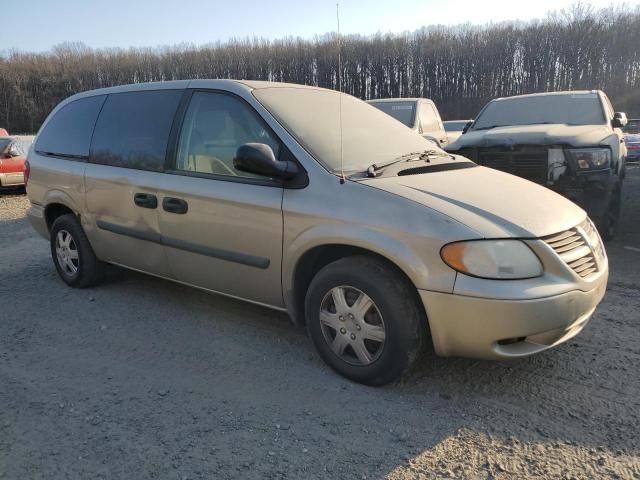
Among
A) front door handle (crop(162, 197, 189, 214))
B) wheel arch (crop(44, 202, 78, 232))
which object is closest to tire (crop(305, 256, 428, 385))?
front door handle (crop(162, 197, 189, 214))

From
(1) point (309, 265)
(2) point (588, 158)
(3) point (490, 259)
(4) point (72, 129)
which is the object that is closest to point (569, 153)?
(2) point (588, 158)

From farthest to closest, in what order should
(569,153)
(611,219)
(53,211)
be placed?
1. (611,219)
2. (569,153)
3. (53,211)

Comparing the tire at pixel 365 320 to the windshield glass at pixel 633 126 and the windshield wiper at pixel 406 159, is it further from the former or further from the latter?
the windshield glass at pixel 633 126

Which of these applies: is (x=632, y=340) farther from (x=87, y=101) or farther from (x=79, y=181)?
(x=87, y=101)

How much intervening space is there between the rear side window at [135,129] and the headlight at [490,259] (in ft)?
7.55

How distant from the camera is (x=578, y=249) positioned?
2.91 m

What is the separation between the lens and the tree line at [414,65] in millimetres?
34125

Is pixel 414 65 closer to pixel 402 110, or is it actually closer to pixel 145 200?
pixel 402 110

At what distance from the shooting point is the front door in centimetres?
334

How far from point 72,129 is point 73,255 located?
1.16 metres

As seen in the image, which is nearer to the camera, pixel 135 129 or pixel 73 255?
pixel 135 129

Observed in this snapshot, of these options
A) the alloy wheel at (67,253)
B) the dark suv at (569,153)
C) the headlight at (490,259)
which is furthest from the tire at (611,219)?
the alloy wheel at (67,253)

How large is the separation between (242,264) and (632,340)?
268 cm

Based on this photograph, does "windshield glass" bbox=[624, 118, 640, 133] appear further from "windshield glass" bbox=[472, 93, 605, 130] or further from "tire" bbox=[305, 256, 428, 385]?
"tire" bbox=[305, 256, 428, 385]
